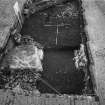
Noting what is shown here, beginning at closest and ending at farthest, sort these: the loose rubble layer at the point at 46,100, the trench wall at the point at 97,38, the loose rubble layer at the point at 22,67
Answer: the loose rubble layer at the point at 46,100 < the trench wall at the point at 97,38 < the loose rubble layer at the point at 22,67

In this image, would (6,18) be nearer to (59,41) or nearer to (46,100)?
(59,41)

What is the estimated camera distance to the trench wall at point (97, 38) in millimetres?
3943

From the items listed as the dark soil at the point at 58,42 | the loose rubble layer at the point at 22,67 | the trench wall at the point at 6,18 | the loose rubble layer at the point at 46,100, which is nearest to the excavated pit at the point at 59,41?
the dark soil at the point at 58,42

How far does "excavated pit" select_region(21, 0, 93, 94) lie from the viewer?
455 cm

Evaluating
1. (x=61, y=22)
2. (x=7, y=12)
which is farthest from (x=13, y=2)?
(x=61, y=22)

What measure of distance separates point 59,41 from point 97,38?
135cm

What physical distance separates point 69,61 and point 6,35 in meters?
2.20

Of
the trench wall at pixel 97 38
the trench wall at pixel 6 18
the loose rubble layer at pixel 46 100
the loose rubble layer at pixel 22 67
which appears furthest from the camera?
the trench wall at pixel 6 18

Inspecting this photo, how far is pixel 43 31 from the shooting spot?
6281 millimetres

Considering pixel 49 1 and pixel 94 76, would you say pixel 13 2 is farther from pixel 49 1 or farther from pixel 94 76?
pixel 94 76

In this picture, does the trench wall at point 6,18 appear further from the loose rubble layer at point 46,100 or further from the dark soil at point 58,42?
the loose rubble layer at point 46,100

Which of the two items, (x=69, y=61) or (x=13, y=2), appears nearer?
(x=69, y=61)

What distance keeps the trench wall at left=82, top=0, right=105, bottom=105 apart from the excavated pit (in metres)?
0.31

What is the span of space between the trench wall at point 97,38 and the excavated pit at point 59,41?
0.31m
